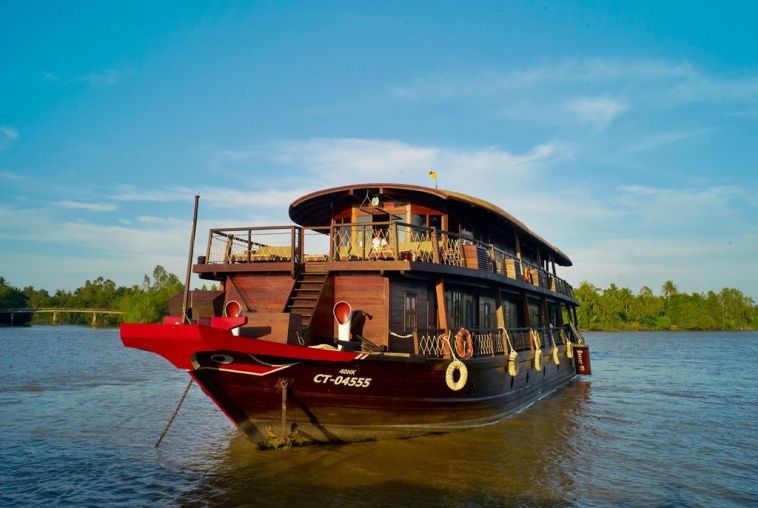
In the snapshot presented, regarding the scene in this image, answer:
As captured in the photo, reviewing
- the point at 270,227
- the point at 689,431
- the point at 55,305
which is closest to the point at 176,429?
the point at 270,227

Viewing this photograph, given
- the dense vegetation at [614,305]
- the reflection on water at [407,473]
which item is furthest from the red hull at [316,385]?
the dense vegetation at [614,305]

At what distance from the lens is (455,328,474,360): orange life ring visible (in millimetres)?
10547

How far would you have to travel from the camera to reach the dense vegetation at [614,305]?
329 feet

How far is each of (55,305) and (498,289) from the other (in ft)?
404

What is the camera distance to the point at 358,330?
10664 mm

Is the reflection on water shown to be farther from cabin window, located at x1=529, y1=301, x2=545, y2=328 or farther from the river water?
cabin window, located at x1=529, y1=301, x2=545, y2=328

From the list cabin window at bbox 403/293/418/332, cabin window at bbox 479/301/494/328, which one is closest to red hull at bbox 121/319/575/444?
cabin window at bbox 403/293/418/332

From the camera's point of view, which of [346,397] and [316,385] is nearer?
[316,385]

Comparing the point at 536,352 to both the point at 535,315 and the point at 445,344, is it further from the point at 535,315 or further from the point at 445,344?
the point at 445,344

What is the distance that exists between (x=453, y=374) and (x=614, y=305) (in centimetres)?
10007

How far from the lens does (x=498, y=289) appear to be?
46.2ft

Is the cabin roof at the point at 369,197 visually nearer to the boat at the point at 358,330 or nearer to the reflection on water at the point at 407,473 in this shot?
the boat at the point at 358,330

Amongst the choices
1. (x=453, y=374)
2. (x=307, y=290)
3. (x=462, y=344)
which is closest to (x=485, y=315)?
(x=462, y=344)

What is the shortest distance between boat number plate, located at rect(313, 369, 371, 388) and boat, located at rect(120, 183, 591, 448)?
26 millimetres
